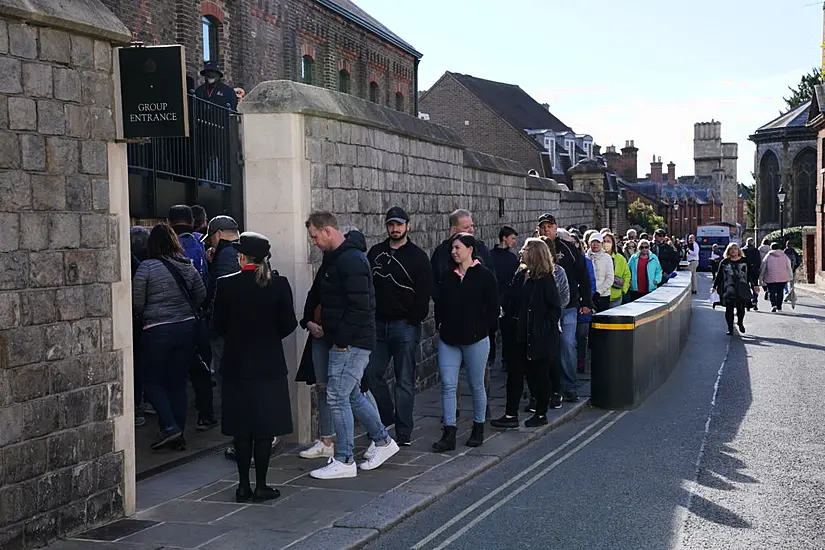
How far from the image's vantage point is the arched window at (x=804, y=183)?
60.0 metres

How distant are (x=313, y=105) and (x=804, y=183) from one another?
58.2 metres

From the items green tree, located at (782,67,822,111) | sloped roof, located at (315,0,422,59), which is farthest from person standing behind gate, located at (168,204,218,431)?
green tree, located at (782,67,822,111)

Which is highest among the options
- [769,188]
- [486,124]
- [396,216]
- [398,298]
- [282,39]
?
[486,124]

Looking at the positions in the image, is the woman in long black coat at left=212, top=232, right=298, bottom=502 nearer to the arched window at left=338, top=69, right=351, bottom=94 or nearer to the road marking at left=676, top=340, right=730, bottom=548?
the road marking at left=676, top=340, right=730, bottom=548

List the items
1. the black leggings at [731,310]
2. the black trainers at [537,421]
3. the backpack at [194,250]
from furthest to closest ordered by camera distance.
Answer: the black leggings at [731,310]
the black trainers at [537,421]
the backpack at [194,250]

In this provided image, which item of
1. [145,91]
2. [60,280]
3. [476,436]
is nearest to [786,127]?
[476,436]

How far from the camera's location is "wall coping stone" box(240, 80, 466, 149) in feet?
28.2

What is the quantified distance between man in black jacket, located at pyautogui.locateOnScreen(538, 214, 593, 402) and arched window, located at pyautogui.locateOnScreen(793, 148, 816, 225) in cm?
5295

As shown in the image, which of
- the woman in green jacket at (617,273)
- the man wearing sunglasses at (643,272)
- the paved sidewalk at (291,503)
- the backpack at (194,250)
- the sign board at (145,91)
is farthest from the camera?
the man wearing sunglasses at (643,272)

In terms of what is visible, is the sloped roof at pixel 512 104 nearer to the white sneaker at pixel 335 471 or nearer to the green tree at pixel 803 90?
the green tree at pixel 803 90

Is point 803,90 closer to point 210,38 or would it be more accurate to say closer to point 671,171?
point 671,171

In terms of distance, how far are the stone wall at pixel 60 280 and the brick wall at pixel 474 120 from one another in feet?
158

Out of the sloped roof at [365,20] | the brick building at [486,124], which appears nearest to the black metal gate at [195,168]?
the sloped roof at [365,20]

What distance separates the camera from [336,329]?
7.33 metres
